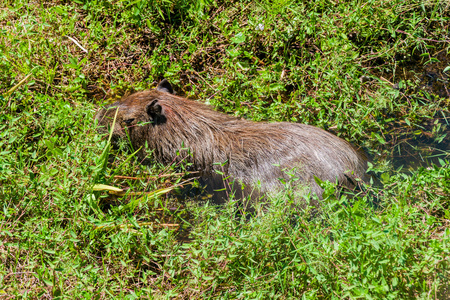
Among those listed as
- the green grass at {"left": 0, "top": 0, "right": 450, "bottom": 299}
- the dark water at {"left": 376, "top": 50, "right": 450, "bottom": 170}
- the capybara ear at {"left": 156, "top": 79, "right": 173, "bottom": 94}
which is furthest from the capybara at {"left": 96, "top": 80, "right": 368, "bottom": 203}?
the dark water at {"left": 376, "top": 50, "right": 450, "bottom": 170}

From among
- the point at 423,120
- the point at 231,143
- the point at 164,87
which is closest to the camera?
the point at 231,143

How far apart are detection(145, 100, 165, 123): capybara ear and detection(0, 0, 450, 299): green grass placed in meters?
0.53

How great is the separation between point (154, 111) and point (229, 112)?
972 mm

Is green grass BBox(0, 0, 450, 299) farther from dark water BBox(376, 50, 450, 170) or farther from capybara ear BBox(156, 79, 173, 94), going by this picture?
capybara ear BBox(156, 79, 173, 94)

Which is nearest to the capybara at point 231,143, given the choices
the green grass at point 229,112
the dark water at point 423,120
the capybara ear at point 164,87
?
the capybara ear at point 164,87

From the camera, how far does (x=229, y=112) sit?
4.61m

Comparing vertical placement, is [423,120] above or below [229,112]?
below

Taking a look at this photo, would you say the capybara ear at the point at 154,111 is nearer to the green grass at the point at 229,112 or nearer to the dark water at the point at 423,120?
the green grass at the point at 229,112

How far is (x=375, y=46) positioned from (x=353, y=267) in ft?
9.62

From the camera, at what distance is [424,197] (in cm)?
366

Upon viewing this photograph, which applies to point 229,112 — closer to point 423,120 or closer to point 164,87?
Result: point 164,87

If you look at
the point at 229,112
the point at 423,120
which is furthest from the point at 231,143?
the point at 423,120

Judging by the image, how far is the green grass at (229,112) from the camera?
3.10 metres

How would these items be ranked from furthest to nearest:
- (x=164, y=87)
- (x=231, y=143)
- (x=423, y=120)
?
(x=423, y=120) < (x=164, y=87) < (x=231, y=143)
